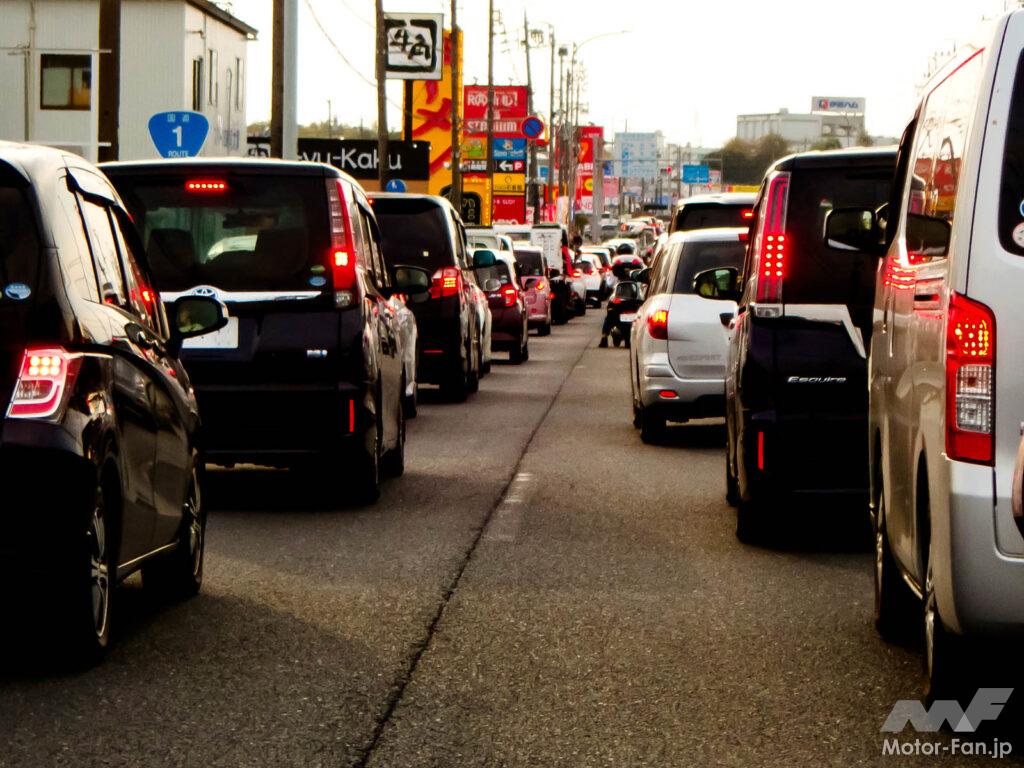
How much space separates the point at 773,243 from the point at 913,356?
12.9 ft

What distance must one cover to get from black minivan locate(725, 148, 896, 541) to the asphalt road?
39 cm

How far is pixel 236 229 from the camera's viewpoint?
1131cm

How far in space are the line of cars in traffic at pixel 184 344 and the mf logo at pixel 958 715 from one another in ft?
8.27

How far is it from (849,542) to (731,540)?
59 centimetres

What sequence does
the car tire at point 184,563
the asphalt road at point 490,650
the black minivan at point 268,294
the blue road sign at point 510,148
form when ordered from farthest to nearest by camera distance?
the blue road sign at point 510,148 → the black minivan at point 268,294 → the car tire at point 184,563 → the asphalt road at point 490,650

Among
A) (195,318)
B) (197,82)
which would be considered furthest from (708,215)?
(197,82)

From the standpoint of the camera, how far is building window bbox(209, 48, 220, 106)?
64.2 metres

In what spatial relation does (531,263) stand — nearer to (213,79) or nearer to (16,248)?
(213,79)

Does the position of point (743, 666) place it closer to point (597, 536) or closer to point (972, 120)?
point (972, 120)

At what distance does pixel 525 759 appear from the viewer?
5.57m

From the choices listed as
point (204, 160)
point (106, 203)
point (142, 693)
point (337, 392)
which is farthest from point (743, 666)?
point (204, 160)

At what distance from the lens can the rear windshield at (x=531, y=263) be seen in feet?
132

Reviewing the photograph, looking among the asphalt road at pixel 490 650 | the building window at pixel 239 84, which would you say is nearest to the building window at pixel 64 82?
the building window at pixel 239 84

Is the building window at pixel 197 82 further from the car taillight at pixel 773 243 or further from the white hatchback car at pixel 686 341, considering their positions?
the car taillight at pixel 773 243
